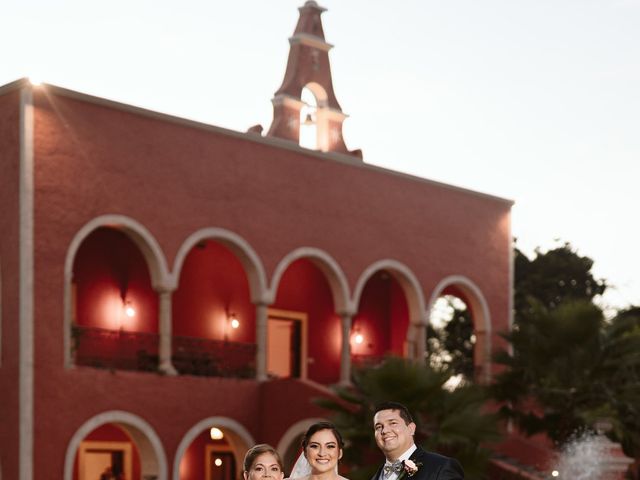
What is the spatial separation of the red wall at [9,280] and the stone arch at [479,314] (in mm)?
9493

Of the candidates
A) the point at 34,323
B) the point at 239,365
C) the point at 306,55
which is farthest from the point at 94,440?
the point at 306,55

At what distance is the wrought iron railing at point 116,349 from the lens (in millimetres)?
20438

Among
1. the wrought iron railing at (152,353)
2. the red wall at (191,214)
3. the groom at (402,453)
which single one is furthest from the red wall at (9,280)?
A: the groom at (402,453)

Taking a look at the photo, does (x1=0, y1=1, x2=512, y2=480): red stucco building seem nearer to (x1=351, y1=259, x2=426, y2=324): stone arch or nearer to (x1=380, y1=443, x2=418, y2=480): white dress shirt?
(x1=351, y1=259, x2=426, y2=324): stone arch

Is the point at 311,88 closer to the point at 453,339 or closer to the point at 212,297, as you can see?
the point at 212,297

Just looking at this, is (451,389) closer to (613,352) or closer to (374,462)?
(374,462)

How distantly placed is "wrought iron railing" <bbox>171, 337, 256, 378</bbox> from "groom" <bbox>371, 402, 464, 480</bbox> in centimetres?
1678

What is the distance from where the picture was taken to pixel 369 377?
18.4 m

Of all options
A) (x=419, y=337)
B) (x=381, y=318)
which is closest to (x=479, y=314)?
(x=419, y=337)

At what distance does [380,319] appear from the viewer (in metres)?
28.3

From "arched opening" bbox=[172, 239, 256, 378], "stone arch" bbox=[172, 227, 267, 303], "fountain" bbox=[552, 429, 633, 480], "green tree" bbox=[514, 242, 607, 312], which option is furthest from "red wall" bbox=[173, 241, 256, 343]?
"green tree" bbox=[514, 242, 607, 312]

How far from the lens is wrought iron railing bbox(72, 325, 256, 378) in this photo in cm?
2061

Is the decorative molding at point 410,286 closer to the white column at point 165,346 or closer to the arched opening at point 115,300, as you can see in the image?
the arched opening at point 115,300

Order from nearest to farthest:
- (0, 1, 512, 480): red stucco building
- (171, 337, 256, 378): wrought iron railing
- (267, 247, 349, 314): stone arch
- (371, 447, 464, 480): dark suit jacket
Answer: (371, 447, 464, 480): dark suit jacket
(0, 1, 512, 480): red stucco building
(171, 337, 256, 378): wrought iron railing
(267, 247, 349, 314): stone arch
